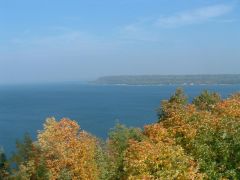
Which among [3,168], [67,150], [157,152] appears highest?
[157,152]

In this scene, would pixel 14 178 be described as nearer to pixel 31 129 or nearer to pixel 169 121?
pixel 169 121

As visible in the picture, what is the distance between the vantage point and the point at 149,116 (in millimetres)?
159375

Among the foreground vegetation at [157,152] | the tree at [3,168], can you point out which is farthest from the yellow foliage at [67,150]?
the tree at [3,168]

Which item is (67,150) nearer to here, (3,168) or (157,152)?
(157,152)

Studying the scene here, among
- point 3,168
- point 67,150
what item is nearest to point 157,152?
point 67,150

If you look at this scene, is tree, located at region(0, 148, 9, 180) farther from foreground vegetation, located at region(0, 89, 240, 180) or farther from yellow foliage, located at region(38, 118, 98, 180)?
yellow foliage, located at region(38, 118, 98, 180)

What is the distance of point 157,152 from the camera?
2630 cm

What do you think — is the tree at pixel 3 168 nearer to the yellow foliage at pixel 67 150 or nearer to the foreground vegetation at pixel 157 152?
the foreground vegetation at pixel 157 152

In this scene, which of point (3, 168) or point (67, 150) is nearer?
point (67, 150)

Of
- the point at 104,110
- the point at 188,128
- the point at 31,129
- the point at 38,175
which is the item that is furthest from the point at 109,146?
the point at 104,110

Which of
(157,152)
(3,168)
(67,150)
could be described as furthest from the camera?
(3,168)

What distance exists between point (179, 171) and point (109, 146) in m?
41.7

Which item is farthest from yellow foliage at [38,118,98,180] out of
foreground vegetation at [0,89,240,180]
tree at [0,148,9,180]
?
tree at [0,148,9,180]

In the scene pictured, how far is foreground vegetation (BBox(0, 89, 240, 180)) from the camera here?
26094 mm
